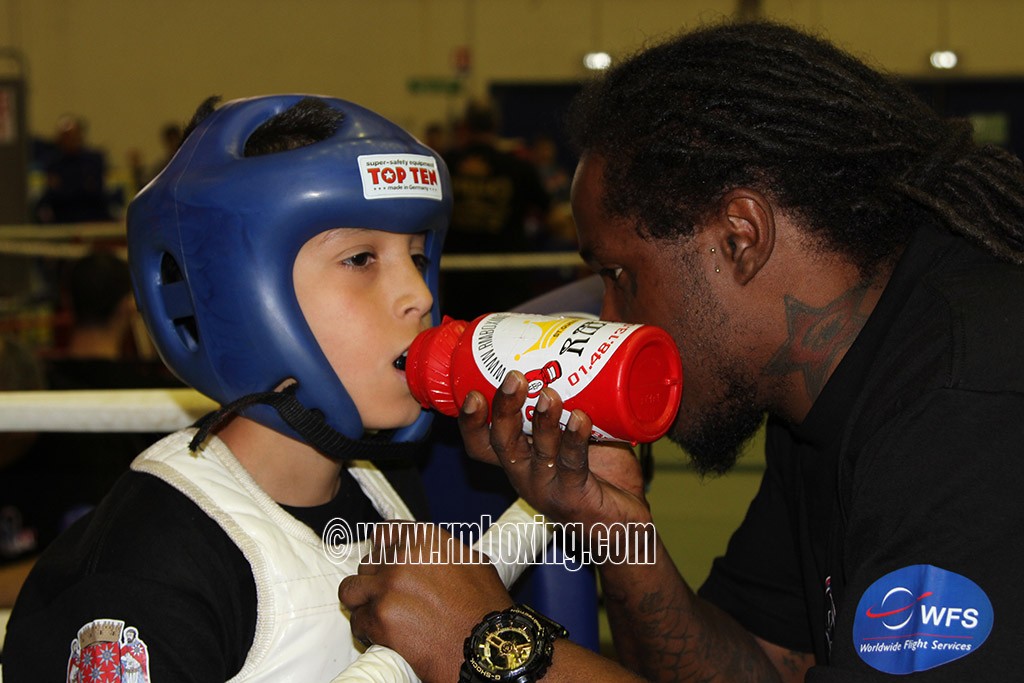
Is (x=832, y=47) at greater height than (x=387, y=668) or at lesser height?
greater

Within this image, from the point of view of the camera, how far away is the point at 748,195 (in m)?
1.60

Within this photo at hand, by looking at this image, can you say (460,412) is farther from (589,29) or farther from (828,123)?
(589,29)

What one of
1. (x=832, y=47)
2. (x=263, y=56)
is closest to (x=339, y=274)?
(x=832, y=47)

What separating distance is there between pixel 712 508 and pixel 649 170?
3.58ft

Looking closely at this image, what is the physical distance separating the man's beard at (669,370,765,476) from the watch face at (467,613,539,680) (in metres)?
0.51

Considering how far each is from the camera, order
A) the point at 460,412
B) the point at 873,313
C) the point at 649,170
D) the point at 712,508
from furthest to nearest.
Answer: the point at 712,508 < the point at 649,170 < the point at 873,313 < the point at 460,412

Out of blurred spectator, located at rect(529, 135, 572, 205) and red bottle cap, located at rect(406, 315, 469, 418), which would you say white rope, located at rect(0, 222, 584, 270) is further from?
blurred spectator, located at rect(529, 135, 572, 205)

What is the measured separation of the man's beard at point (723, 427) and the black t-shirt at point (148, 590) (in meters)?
0.74

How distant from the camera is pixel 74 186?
10047 millimetres

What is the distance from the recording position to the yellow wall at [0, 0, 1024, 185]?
12.3 meters

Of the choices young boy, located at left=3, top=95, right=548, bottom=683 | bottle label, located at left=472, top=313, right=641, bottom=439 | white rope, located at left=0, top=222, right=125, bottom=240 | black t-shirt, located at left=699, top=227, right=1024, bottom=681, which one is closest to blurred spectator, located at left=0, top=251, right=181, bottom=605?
young boy, located at left=3, top=95, right=548, bottom=683

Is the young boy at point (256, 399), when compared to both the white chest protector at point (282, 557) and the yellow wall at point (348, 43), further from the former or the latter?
the yellow wall at point (348, 43)

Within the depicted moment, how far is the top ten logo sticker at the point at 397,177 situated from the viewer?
1.52m

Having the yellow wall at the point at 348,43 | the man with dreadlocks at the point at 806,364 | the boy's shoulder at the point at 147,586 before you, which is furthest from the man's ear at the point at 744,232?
the yellow wall at the point at 348,43
